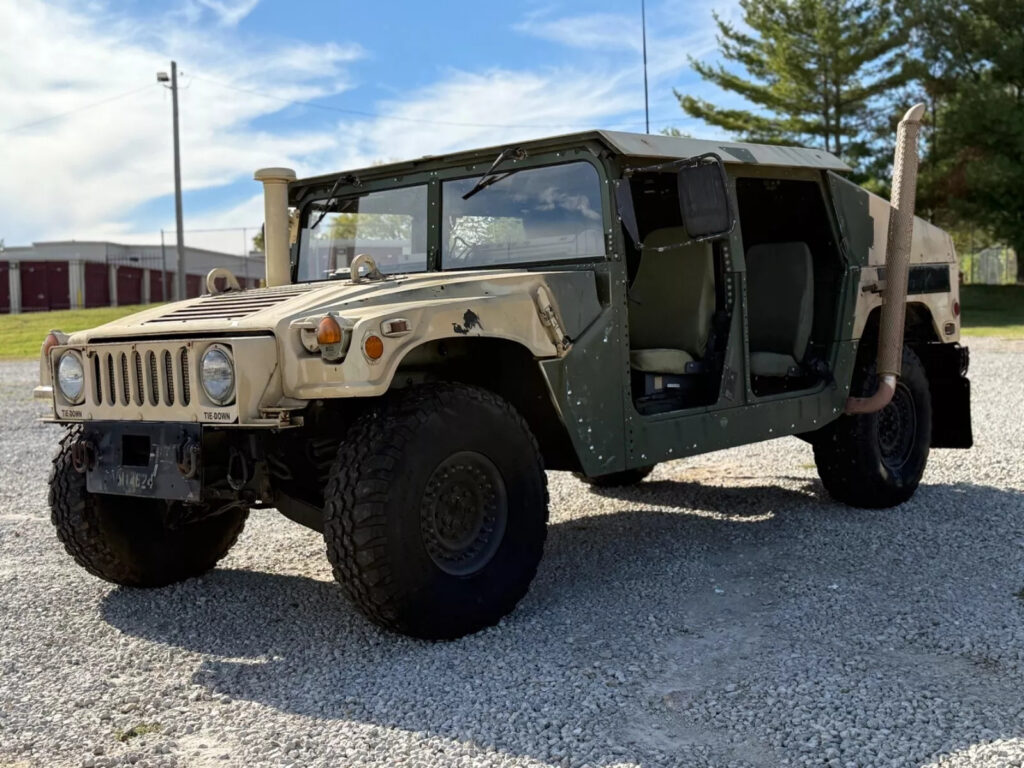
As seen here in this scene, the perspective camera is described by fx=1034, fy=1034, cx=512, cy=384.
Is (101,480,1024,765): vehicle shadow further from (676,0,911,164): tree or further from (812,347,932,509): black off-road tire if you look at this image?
(676,0,911,164): tree

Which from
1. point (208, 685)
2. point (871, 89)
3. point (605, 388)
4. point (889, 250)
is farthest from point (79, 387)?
point (871, 89)

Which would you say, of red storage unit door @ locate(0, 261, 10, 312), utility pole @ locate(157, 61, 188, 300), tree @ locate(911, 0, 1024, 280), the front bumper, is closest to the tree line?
tree @ locate(911, 0, 1024, 280)

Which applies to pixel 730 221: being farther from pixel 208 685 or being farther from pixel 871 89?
pixel 871 89

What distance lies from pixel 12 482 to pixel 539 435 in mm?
4870

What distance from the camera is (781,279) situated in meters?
5.86

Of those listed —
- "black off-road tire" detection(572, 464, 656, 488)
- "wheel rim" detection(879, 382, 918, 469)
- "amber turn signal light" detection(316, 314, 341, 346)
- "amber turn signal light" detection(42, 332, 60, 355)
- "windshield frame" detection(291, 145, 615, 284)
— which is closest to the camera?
"amber turn signal light" detection(316, 314, 341, 346)

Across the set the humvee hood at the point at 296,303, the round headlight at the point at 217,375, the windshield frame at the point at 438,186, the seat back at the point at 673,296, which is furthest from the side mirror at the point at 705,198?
the round headlight at the point at 217,375

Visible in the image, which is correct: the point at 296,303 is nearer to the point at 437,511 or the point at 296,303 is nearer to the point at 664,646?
the point at 437,511

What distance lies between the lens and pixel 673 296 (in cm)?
528

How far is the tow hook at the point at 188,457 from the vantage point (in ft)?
11.8

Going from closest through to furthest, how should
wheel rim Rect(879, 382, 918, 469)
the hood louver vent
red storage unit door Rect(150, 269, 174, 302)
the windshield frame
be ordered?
the hood louver vent → the windshield frame → wheel rim Rect(879, 382, 918, 469) → red storage unit door Rect(150, 269, 174, 302)

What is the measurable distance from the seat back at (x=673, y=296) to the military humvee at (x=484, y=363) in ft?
0.04

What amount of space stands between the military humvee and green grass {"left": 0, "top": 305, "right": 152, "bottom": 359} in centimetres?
1946

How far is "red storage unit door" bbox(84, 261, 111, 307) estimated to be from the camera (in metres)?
41.7
